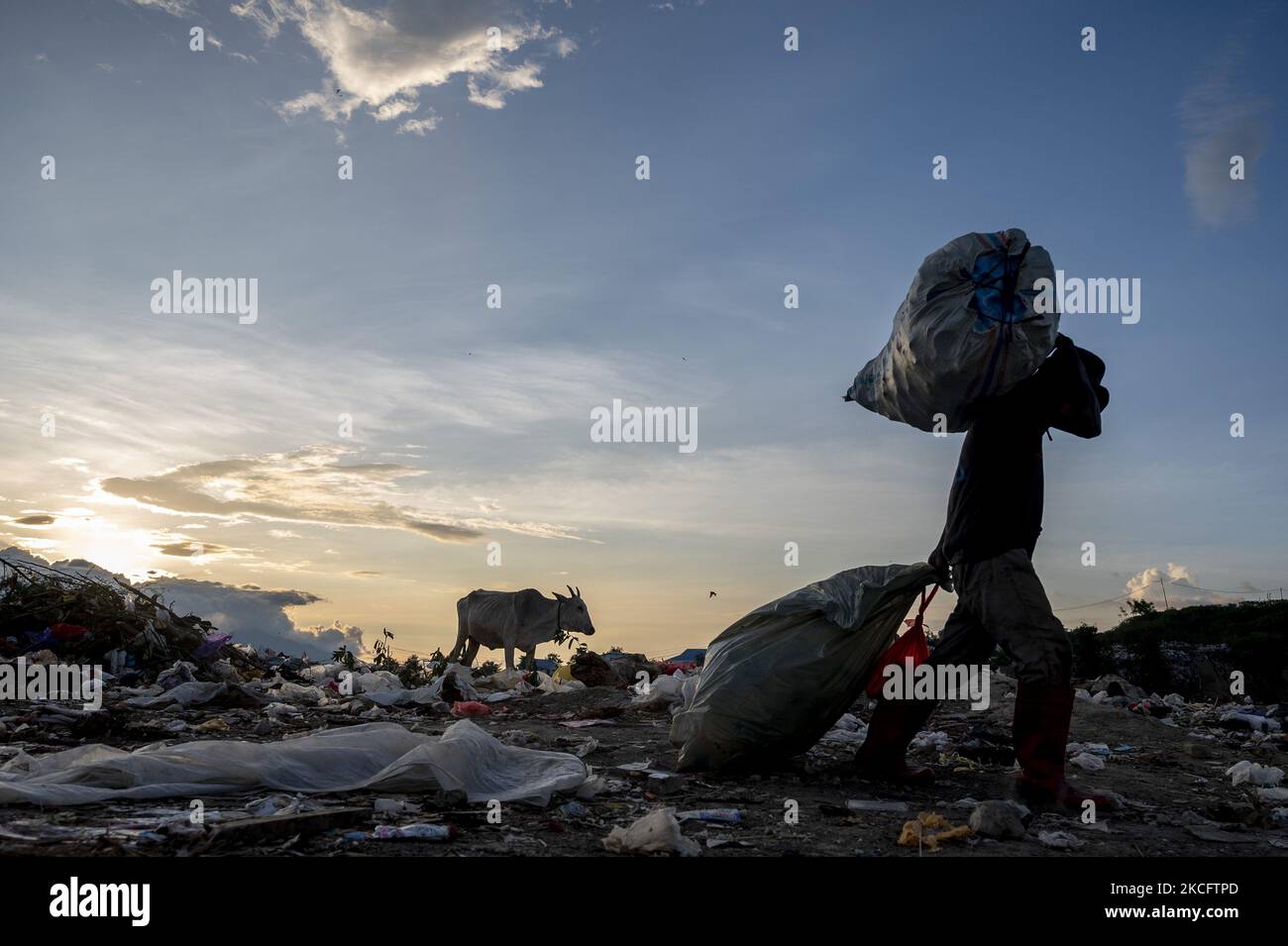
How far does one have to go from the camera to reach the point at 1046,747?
3.82 m

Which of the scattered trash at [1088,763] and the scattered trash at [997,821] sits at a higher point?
the scattered trash at [997,821]

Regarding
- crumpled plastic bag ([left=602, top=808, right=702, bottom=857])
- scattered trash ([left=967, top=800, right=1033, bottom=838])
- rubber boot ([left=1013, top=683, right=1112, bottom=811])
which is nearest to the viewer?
crumpled plastic bag ([left=602, top=808, right=702, bottom=857])

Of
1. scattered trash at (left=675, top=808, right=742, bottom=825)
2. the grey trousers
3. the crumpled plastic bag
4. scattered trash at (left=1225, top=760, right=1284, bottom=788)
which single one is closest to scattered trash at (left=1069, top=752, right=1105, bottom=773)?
scattered trash at (left=1225, top=760, right=1284, bottom=788)

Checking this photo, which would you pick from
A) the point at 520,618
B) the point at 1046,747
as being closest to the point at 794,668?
the point at 1046,747

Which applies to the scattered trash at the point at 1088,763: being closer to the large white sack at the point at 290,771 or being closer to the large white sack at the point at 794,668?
the large white sack at the point at 794,668

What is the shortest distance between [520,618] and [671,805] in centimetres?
1241

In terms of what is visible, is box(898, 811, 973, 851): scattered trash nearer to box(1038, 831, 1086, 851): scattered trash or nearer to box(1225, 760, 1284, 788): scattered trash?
box(1038, 831, 1086, 851): scattered trash

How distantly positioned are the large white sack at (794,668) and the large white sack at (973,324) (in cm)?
91

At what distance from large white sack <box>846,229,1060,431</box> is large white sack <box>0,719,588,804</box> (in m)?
2.10

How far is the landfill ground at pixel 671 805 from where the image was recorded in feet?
9.41

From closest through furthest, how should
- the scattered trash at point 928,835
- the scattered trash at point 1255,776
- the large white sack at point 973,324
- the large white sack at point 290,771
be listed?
1. the scattered trash at point 928,835
2. the large white sack at point 290,771
3. the large white sack at point 973,324
4. the scattered trash at point 1255,776

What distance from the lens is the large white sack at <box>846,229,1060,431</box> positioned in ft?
12.1

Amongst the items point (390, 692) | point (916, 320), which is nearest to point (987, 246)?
point (916, 320)

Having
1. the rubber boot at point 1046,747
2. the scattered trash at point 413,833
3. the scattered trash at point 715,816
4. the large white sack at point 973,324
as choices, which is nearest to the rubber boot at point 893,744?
the rubber boot at point 1046,747
